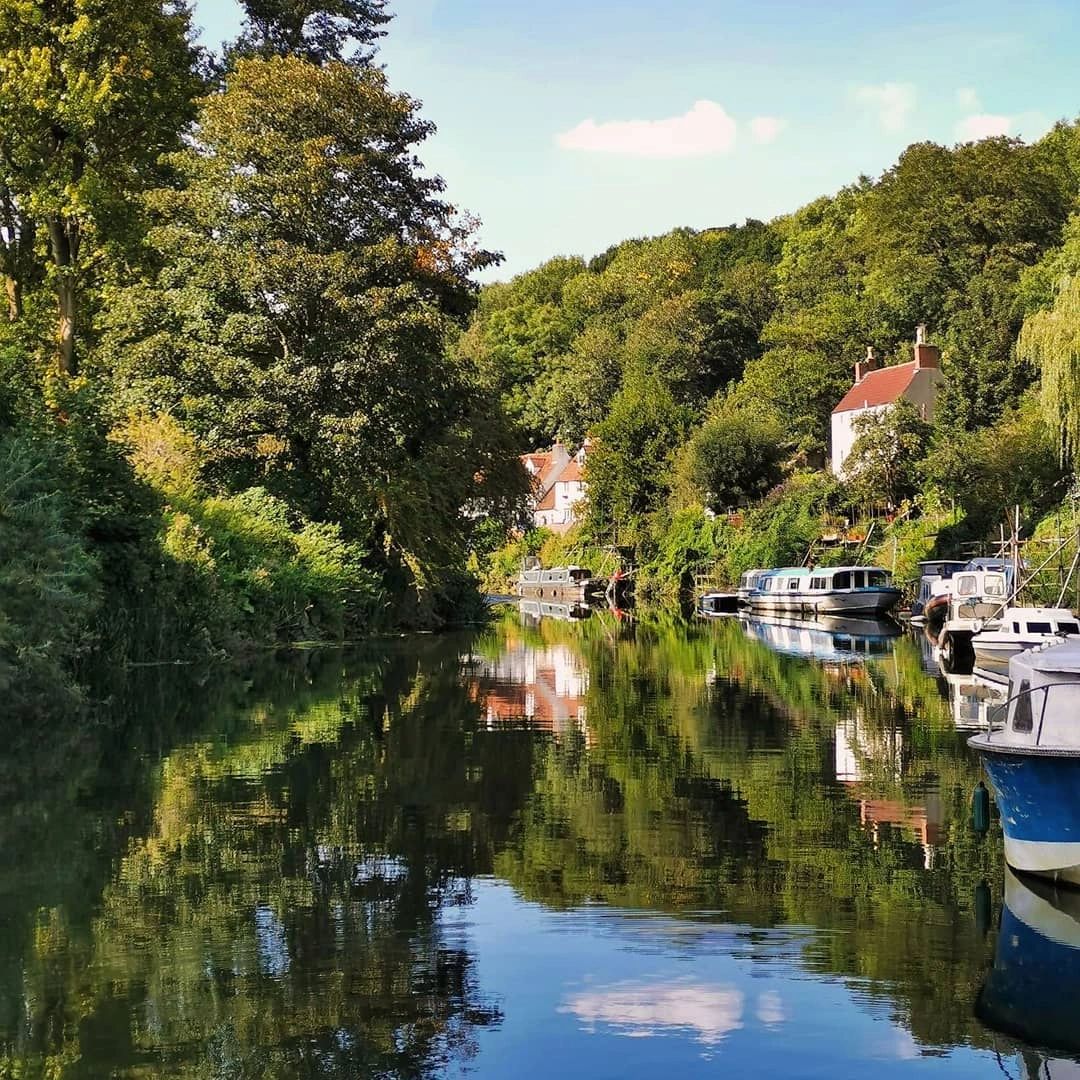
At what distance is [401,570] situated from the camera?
49750mm

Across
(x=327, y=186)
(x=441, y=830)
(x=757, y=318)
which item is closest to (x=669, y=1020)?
(x=441, y=830)

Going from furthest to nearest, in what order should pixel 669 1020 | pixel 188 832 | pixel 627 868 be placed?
pixel 188 832
pixel 627 868
pixel 669 1020

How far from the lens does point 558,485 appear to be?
126938mm

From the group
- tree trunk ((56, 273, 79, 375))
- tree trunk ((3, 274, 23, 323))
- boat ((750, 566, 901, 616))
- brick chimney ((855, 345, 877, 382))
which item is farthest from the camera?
brick chimney ((855, 345, 877, 382))

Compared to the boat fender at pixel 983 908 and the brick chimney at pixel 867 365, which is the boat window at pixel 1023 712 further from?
the brick chimney at pixel 867 365

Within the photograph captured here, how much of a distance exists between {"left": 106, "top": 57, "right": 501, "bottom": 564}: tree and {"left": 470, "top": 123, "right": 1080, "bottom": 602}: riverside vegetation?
867cm

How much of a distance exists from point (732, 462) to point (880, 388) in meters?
9.20

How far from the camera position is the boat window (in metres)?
12.9

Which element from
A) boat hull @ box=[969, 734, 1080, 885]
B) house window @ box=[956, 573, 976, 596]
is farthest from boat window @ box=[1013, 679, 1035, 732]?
house window @ box=[956, 573, 976, 596]

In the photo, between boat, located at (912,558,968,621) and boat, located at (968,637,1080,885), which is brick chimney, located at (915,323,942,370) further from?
boat, located at (968,637,1080,885)

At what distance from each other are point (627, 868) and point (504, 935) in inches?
91.1

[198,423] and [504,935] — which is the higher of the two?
[198,423]

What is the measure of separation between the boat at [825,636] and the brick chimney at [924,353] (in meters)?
20.1

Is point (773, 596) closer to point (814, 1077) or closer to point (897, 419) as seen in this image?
point (897, 419)
